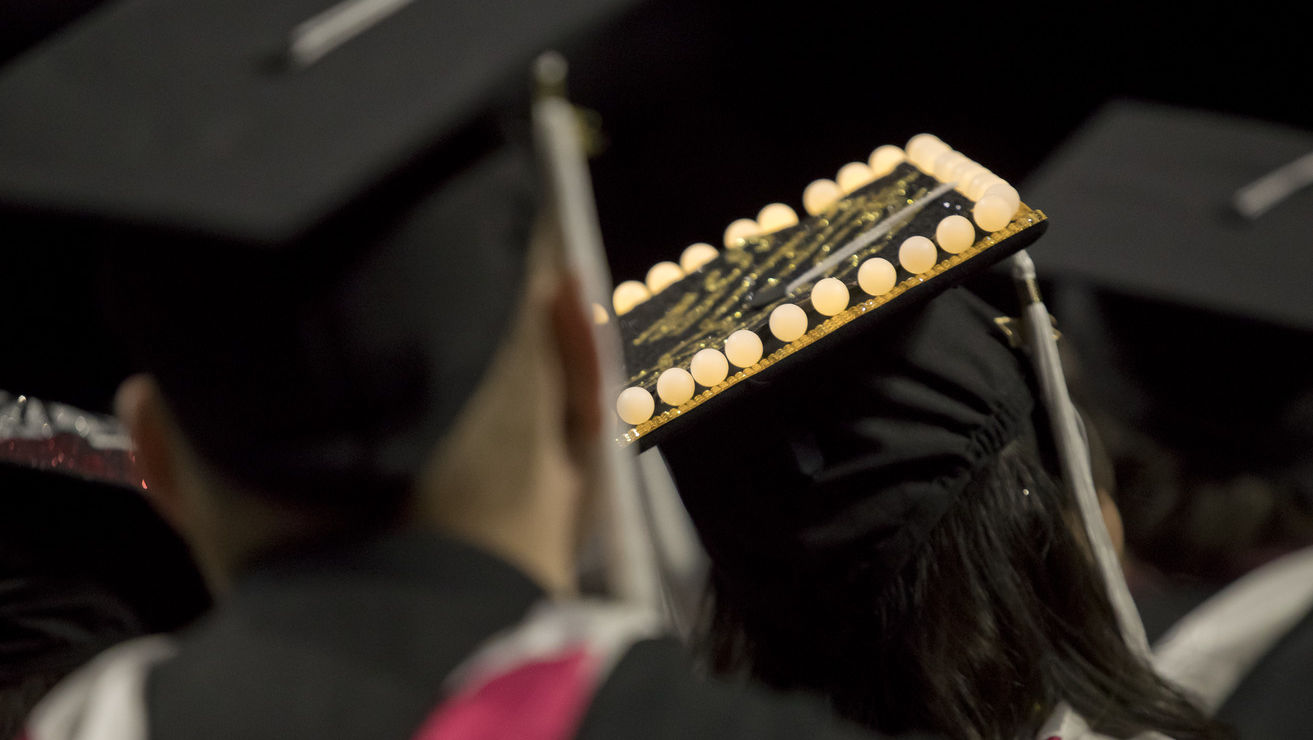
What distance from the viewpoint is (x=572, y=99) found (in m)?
3.05

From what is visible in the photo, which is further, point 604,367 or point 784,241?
point 784,241

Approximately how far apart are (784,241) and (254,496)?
827 mm

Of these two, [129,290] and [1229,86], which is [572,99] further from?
[129,290]

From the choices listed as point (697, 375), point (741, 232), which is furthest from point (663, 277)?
point (697, 375)

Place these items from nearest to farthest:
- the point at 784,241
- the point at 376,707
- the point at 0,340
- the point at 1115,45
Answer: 1. the point at 376,707
2. the point at 0,340
3. the point at 784,241
4. the point at 1115,45

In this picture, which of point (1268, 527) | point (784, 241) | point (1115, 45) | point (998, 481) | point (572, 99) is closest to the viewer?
point (998, 481)

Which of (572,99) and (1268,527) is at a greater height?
(572,99)

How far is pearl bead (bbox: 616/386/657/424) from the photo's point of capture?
3.47 ft

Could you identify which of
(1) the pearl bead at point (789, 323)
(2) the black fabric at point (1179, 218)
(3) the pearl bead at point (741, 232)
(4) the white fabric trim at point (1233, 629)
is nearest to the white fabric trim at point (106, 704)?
(1) the pearl bead at point (789, 323)

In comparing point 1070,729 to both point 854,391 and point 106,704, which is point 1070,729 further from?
point 106,704

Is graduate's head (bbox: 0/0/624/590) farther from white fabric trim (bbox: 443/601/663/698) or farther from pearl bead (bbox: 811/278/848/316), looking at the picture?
pearl bead (bbox: 811/278/848/316)

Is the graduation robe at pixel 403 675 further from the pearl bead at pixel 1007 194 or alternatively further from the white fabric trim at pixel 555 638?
the pearl bead at pixel 1007 194

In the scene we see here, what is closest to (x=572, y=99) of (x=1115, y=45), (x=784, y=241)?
A: (x=1115, y=45)

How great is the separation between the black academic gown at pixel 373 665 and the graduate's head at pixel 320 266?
27 millimetres
